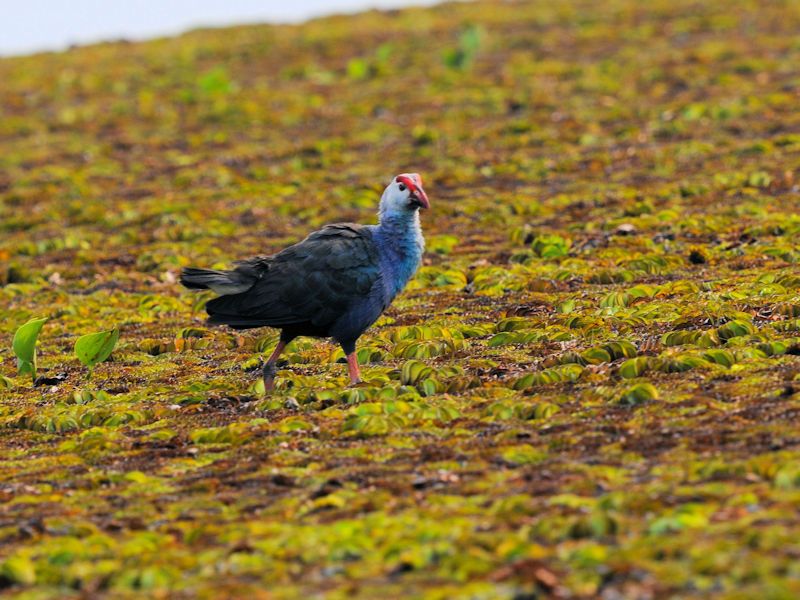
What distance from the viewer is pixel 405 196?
11.5 meters

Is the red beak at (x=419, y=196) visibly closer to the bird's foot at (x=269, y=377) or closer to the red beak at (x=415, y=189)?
the red beak at (x=415, y=189)

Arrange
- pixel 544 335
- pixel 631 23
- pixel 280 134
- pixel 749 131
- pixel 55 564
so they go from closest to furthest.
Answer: pixel 55 564, pixel 544 335, pixel 749 131, pixel 280 134, pixel 631 23

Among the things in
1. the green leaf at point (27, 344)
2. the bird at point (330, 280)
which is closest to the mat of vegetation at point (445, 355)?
the green leaf at point (27, 344)

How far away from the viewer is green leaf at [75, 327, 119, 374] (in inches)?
484

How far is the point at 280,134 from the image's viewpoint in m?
29.9

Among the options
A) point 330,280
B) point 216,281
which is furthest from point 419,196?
point 216,281

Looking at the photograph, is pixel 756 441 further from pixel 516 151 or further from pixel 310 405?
pixel 516 151

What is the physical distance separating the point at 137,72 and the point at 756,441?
3476 cm

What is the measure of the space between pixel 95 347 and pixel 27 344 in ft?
2.39

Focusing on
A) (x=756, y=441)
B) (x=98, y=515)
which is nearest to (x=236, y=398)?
(x=98, y=515)

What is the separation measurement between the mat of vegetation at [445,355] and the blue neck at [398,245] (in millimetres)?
906

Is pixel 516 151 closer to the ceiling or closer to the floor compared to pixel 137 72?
closer to the floor

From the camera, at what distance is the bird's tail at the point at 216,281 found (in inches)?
437

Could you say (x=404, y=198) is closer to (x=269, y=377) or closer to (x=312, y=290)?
(x=312, y=290)
